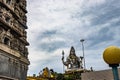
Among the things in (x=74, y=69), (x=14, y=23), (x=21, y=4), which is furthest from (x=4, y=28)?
(x=74, y=69)

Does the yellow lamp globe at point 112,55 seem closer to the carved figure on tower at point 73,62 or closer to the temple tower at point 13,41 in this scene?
the temple tower at point 13,41

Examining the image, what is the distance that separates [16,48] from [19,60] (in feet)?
5.07

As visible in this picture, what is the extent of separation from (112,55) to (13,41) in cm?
2019

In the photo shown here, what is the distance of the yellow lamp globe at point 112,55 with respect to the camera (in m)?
5.71

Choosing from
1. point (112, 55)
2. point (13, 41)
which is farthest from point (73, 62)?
point (112, 55)

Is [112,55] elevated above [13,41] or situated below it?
below

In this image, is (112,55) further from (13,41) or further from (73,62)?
(73,62)

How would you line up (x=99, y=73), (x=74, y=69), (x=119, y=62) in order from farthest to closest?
(x=74, y=69)
(x=99, y=73)
(x=119, y=62)

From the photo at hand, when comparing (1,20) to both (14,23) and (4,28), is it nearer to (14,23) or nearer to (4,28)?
(4,28)

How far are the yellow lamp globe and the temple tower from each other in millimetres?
16166

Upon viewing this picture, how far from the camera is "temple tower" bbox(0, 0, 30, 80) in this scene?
846 inches

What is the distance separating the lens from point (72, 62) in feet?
141

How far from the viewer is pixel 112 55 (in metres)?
5.72

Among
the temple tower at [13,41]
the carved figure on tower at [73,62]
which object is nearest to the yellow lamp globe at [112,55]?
the temple tower at [13,41]
